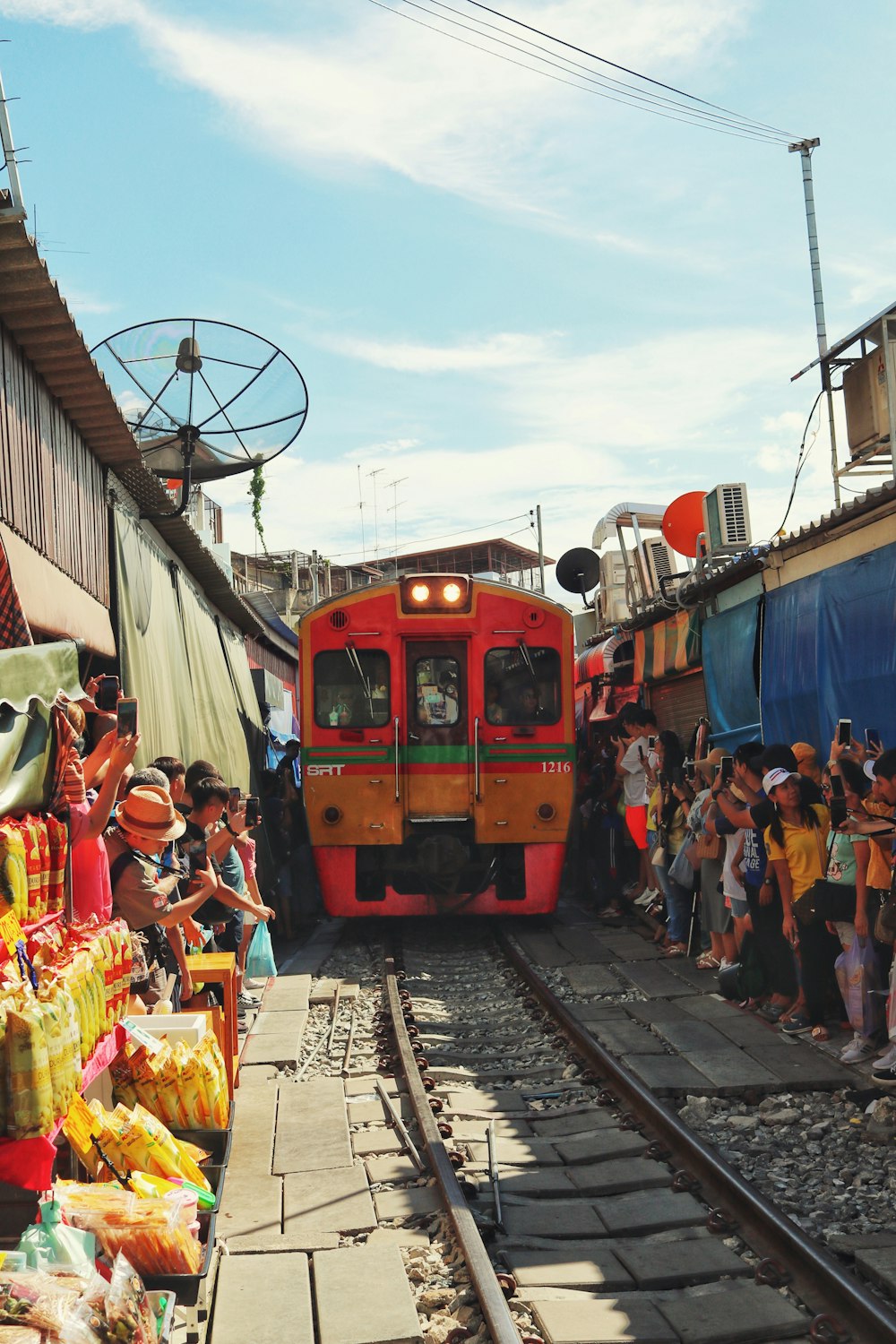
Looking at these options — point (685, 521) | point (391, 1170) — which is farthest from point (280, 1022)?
point (685, 521)

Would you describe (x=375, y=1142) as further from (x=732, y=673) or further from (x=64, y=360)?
(x=732, y=673)

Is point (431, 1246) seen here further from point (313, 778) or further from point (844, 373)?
point (844, 373)

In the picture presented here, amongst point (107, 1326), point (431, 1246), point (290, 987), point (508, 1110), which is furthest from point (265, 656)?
point (107, 1326)

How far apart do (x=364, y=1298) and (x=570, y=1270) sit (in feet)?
2.26

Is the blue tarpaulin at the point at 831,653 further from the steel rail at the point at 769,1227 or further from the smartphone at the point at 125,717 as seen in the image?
the smartphone at the point at 125,717

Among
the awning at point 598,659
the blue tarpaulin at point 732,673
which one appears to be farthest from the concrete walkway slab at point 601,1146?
the awning at point 598,659

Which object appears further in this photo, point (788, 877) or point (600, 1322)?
point (788, 877)

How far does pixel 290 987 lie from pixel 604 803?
14.2 feet

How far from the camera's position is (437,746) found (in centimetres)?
1098

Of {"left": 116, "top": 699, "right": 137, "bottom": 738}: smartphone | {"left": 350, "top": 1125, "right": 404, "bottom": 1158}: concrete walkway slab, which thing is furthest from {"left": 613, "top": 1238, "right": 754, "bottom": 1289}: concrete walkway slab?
{"left": 116, "top": 699, "right": 137, "bottom": 738}: smartphone

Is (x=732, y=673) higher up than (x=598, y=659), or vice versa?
(x=598, y=659)

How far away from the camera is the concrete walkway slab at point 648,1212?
4598mm

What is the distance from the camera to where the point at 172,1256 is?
11.5 ft

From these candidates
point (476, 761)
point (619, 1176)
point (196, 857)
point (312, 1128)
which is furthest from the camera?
point (476, 761)
